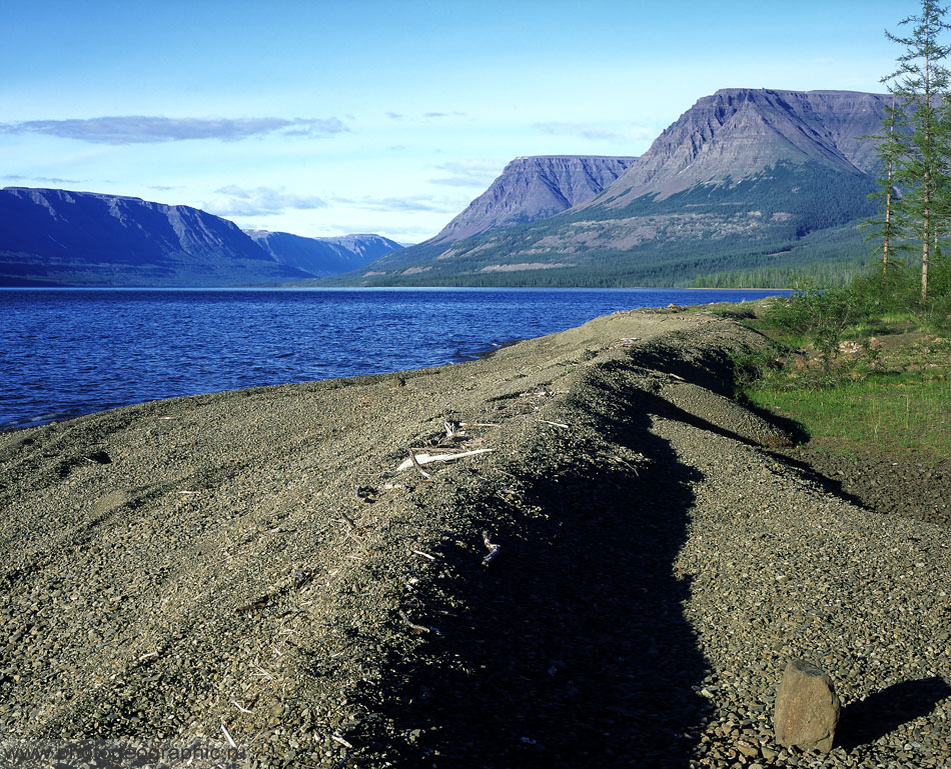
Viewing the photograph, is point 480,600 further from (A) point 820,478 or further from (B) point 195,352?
(B) point 195,352

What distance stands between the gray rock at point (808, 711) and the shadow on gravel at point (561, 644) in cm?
80

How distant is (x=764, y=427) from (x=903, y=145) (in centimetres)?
→ 3582

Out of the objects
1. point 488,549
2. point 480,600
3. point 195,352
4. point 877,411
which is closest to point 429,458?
point 488,549

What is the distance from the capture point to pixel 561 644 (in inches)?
313

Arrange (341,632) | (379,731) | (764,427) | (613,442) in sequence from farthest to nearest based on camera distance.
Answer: (764,427), (613,442), (341,632), (379,731)

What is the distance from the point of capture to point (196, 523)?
12531 mm

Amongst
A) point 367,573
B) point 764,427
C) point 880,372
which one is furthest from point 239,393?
point 880,372

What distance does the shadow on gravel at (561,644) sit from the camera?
6.21 metres

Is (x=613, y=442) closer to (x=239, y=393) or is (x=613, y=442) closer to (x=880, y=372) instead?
(x=880, y=372)

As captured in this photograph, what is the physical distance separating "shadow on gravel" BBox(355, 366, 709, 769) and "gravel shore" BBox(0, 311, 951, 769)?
0.11 feet

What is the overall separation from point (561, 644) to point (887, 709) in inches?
121

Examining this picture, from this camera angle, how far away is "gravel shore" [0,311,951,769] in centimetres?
640

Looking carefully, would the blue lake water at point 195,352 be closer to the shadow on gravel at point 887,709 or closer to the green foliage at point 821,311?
the green foliage at point 821,311

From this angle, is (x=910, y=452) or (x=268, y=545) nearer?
(x=268, y=545)
